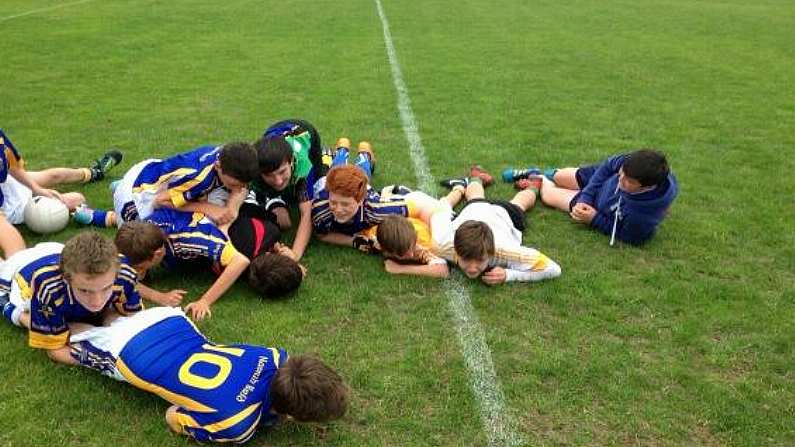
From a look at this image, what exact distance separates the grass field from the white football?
85cm

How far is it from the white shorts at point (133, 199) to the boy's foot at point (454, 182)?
2.65 meters

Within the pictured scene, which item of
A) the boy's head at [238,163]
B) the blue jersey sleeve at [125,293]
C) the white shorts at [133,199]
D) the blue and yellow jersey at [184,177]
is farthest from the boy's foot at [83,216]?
the blue jersey sleeve at [125,293]

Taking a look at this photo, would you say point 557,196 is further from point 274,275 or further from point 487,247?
point 274,275

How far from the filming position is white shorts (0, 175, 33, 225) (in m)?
5.45

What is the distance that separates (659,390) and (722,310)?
115 centimetres

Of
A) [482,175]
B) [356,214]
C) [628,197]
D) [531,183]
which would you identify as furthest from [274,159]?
[628,197]

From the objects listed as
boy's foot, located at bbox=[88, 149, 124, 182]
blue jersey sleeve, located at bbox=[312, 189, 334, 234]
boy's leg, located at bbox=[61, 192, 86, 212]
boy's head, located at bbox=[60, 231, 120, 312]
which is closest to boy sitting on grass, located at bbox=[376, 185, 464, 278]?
blue jersey sleeve, located at bbox=[312, 189, 334, 234]

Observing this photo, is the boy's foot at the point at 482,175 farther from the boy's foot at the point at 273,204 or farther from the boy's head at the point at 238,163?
the boy's head at the point at 238,163

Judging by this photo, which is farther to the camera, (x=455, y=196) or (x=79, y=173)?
(x=79, y=173)

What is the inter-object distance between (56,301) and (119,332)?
39cm

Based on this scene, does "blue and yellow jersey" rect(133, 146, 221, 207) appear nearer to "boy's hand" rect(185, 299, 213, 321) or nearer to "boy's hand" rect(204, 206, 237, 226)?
"boy's hand" rect(204, 206, 237, 226)

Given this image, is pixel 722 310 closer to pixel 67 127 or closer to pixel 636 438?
pixel 636 438

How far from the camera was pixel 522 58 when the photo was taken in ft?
42.1

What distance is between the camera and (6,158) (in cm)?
530
